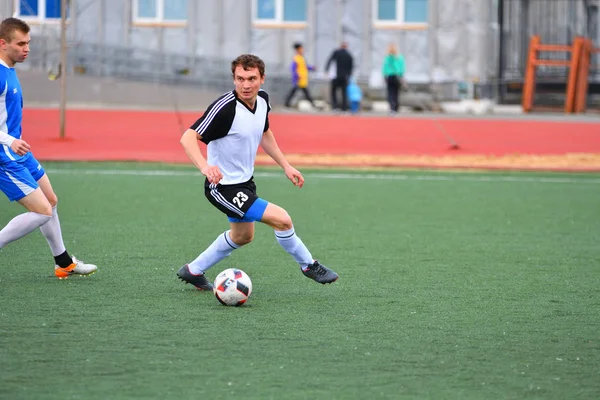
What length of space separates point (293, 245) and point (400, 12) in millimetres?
27182

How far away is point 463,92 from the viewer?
33688mm

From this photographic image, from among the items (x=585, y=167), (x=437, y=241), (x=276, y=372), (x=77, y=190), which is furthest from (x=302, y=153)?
(x=276, y=372)

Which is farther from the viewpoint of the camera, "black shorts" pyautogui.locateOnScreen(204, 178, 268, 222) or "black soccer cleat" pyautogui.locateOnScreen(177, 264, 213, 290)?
"black soccer cleat" pyautogui.locateOnScreen(177, 264, 213, 290)

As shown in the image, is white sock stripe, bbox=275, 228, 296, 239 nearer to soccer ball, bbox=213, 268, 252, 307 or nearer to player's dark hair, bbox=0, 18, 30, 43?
soccer ball, bbox=213, 268, 252, 307

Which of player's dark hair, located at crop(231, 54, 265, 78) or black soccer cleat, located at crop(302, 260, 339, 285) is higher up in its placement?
player's dark hair, located at crop(231, 54, 265, 78)

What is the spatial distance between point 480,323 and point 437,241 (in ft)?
12.8

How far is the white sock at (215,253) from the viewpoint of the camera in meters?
8.18

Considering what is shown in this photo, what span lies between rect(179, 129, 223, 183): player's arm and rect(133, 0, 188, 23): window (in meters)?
28.1

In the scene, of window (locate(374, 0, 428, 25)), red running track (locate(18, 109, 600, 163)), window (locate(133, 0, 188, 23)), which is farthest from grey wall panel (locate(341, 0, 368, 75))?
red running track (locate(18, 109, 600, 163))

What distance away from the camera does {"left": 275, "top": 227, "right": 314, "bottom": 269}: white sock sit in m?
8.01

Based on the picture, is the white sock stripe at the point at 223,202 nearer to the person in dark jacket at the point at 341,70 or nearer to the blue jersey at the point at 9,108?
the blue jersey at the point at 9,108

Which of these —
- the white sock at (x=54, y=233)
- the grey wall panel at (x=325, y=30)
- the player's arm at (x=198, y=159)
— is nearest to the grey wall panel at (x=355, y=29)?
the grey wall panel at (x=325, y=30)

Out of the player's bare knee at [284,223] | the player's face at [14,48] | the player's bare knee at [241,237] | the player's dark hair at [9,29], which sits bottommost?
the player's bare knee at [241,237]

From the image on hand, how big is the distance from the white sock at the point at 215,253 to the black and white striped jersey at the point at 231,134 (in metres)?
0.51
